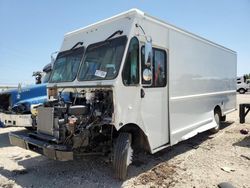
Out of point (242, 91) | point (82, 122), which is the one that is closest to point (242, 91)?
point (242, 91)

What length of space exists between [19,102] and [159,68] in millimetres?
4597

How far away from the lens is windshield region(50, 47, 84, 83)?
5465mm


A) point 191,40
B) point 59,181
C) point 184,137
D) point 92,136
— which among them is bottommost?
point 59,181

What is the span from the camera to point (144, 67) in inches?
188

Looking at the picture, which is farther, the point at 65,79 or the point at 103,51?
the point at 65,79

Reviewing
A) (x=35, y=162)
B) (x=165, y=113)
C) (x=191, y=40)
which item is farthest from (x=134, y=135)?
(x=191, y=40)

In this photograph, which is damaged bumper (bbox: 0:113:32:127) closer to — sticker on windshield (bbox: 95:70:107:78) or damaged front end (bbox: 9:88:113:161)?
damaged front end (bbox: 9:88:113:161)

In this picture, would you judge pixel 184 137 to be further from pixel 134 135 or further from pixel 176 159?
pixel 134 135

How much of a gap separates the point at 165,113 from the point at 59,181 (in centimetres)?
266

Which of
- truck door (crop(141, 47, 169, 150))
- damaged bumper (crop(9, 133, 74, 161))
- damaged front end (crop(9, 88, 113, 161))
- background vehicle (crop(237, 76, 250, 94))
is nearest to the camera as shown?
damaged bumper (crop(9, 133, 74, 161))

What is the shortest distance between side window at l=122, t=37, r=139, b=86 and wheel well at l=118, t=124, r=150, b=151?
902mm

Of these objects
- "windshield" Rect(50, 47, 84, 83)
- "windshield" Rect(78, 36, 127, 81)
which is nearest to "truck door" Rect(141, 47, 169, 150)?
"windshield" Rect(78, 36, 127, 81)

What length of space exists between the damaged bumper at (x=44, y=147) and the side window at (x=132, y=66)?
1622mm

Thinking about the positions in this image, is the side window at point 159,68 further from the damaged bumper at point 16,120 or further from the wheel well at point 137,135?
the damaged bumper at point 16,120
